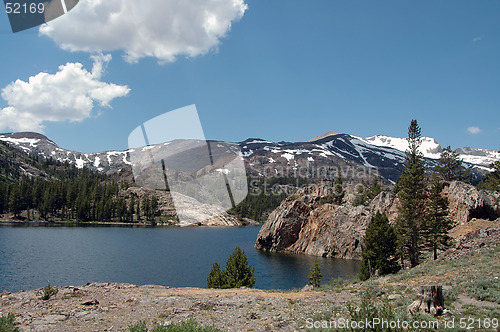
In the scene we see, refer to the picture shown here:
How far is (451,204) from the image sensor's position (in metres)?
54.7

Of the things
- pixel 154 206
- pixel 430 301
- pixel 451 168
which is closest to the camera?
pixel 430 301

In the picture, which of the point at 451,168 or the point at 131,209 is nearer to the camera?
the point at 451,168

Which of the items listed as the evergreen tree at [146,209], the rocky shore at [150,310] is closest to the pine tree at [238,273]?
the rocky shore at [150,310]

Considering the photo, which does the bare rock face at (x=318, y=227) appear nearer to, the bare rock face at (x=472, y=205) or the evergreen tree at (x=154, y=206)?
the bare rock face at (x=472, y=205)

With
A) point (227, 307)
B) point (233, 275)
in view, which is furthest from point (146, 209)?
point (227, 307)

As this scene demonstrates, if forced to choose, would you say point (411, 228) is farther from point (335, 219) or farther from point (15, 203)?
point (15, 203)

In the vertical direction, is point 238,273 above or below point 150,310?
below

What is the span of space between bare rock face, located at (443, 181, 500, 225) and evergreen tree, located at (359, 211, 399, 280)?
19405 millimetres

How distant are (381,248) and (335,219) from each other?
3513 cm

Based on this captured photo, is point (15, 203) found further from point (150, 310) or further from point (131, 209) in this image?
point (150, 310)

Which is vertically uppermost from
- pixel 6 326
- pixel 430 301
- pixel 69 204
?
pixel 430 301

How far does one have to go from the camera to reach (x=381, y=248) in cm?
3934

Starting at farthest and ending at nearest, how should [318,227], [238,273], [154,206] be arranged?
[154,206]
[318,227]
[238,273]

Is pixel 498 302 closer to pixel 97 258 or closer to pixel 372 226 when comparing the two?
pixel 372 226
